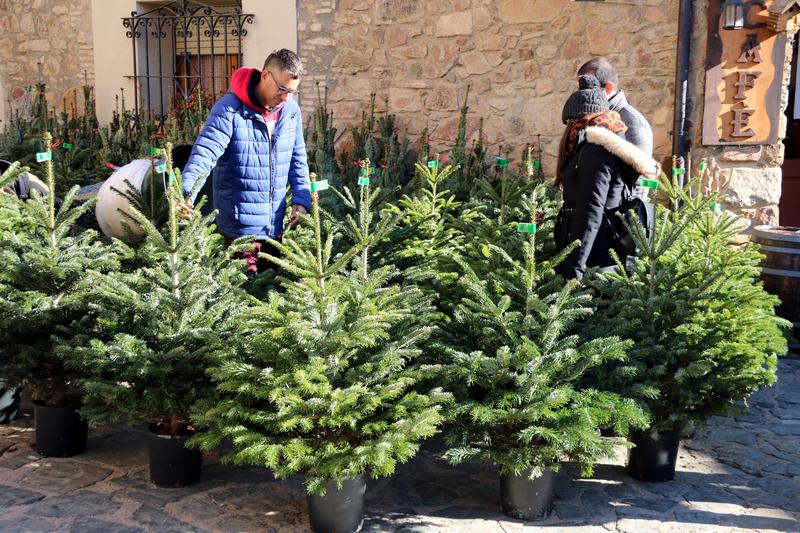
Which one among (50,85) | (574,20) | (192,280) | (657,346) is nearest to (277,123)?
(192,280)

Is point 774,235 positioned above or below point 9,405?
above

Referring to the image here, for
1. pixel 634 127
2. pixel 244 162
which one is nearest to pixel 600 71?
pixel 634 127

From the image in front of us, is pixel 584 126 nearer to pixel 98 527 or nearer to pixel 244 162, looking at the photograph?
pixel 244 162

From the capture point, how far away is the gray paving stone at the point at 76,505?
3850mm

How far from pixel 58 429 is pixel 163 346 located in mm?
1034

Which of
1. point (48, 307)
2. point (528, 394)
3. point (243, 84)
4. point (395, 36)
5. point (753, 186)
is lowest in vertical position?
point (528, 394)

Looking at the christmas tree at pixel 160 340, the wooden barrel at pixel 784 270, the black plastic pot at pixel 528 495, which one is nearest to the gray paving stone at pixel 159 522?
the christmas tree at pixel 160 340

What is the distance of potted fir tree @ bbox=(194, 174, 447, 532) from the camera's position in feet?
11.0

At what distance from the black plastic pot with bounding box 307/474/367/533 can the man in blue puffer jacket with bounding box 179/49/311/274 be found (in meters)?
1.67

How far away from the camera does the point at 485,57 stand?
26.0ft

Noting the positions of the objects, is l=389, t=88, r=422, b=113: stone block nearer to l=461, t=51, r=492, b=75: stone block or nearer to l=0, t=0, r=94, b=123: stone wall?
l=461, t=51, r=492, b=75: stone block

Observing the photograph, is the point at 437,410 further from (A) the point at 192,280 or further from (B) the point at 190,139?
(B) the point at 190,139

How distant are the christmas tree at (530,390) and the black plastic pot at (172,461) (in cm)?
132

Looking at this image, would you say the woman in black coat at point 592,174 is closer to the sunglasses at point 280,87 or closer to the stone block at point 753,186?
the sunglasses at point 280,87
